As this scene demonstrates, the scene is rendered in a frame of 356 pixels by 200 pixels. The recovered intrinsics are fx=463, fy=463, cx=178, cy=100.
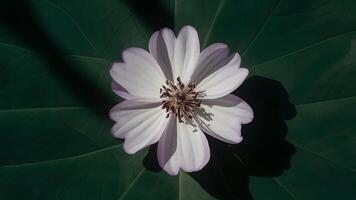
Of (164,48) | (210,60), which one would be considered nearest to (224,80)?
(210,60)

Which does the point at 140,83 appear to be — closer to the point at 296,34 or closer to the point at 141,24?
the point at 141,24

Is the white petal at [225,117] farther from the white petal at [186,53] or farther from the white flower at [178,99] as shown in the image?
the white petal at [186,53]

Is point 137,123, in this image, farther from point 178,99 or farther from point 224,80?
point 224,80

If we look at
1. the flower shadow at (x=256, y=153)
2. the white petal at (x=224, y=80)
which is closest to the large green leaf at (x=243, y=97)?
the flower shadow at (x=256, y=153)

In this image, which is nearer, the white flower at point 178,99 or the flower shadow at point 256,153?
the white flower at point 178,99

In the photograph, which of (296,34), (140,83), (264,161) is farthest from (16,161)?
(296,34)
